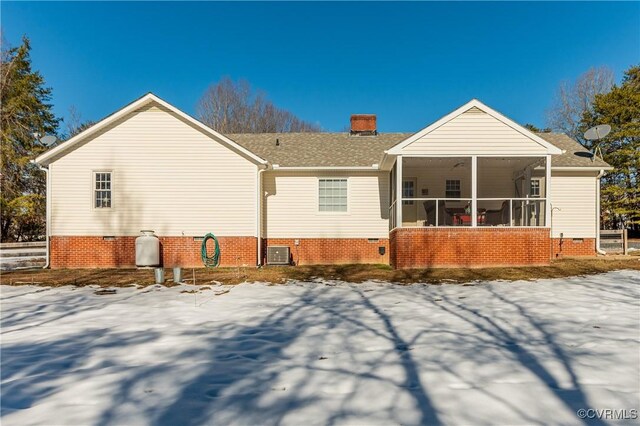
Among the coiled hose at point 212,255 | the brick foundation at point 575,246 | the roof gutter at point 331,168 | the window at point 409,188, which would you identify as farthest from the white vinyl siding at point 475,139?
the coiled hose at point 212,255

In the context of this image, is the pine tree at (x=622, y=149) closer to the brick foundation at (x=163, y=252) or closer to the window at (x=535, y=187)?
the window at (x=535, y=187)

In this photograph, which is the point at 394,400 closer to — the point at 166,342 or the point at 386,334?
the point at 386,334

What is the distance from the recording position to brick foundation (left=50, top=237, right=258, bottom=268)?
13.1m

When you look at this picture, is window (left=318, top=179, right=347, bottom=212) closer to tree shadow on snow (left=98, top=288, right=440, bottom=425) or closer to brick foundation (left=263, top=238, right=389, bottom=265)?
brick foundation (left=263, top=238, right=389, bottom=265)

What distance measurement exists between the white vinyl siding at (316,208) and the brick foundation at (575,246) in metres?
6.84

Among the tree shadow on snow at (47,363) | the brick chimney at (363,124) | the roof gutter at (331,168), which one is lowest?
the tree shadow on snow at (47,363)

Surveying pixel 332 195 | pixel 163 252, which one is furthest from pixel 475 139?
pixel 163 252

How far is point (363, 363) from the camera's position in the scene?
4367 millimetres

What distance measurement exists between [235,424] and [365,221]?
38.1ft

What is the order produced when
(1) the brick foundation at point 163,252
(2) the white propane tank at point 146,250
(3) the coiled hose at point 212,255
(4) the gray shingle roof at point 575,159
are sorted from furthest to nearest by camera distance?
1. (4) the gray shingle roof at point 575,159
2. (1) the brick foundation at point 163,252
3. (3) the coiled hose at point 212,255
4. (2) the white propane tank at point 146,250

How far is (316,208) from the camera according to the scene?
47.2ft

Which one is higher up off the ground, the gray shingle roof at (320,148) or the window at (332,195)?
the gray shingle roof at (320,148)

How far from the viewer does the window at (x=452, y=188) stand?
15.3m

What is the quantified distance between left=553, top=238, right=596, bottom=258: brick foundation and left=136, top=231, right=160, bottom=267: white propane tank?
1479 cm
